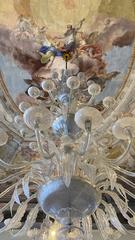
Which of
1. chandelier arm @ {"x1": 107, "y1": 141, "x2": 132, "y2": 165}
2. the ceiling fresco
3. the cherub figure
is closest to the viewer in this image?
chandelier arm @ {"x1": 107, "y1": 141, "x2": 132, "y2": 165}

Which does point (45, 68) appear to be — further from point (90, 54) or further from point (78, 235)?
point (78, 235)

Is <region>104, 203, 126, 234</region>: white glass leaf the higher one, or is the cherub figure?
the cherub figure

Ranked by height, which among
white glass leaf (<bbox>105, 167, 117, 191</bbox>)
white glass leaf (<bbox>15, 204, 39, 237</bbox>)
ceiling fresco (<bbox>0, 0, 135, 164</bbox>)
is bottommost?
white glass leaf (<bbox>15, 204, 39, 237</bbox>)

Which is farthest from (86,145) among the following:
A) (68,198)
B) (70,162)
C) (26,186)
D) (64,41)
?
(64,41)

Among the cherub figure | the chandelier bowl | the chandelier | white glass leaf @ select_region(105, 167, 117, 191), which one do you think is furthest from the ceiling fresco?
the chandelier bowl

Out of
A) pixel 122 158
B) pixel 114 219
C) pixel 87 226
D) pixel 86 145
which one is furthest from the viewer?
pixel 87 226

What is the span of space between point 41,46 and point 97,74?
3.11ft

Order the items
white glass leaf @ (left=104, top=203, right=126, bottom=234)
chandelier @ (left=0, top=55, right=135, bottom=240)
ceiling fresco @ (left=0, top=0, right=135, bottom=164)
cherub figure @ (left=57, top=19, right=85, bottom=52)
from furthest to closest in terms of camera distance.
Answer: cherub figure @ (left=57, top=19, right=85, bottom=52), ceiling fresco @ (left=0, top=0, right=135, bottom=164), white glass leaf @ (left=104, top=203, right=126, bottom=234), chandelier @ (left=0, top=55, right=135, bottom=240)

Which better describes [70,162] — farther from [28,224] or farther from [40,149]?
[28,224]

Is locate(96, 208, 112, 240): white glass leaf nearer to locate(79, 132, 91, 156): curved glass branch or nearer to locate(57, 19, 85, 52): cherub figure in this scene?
locate(79, 132, 91, 156): curved glass branch

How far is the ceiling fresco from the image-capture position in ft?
26.2

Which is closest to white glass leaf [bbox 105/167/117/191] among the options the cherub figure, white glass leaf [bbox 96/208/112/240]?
white glass leaf [bbox 96/208/112/240]

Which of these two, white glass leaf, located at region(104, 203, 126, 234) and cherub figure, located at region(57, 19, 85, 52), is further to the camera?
cherub figure, located at region(57, 19, 85, 52)

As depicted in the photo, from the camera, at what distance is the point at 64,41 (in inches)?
325
